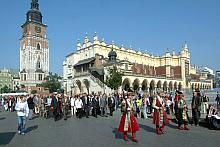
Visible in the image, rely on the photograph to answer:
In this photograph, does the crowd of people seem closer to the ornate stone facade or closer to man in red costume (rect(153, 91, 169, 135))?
man in red costume (rect(153, 91, 169, 135))

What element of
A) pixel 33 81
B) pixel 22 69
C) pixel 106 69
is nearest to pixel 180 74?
Result: pixel 106 69

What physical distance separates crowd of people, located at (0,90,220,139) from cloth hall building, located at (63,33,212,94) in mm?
21564

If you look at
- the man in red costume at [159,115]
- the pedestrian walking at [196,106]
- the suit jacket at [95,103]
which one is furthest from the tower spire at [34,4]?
the man in red costume at [159,115]

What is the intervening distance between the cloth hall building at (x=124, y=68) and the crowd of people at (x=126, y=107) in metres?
21.6

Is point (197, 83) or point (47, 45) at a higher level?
point (47, 45)

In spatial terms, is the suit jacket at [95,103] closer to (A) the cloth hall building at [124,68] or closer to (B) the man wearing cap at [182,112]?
(B) the man wearing cap at [182,112]

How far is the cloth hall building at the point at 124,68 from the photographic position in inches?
1973

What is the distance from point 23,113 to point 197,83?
84141 mm

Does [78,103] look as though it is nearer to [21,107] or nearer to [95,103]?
[95,103]

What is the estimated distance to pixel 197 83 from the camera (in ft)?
290

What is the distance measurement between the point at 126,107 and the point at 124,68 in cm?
4097

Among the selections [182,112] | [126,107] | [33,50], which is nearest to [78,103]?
[182,112]

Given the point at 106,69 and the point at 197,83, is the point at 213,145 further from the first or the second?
the point at 197,83

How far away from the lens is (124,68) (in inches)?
1986
